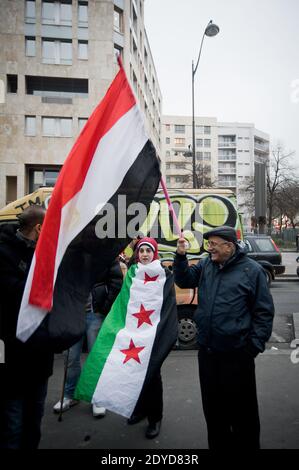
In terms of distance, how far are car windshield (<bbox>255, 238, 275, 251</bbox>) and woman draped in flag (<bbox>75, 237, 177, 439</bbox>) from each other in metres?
10.0

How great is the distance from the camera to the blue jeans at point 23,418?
7.23 ft

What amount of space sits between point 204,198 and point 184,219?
801 mm

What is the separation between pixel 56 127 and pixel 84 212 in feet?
88.2

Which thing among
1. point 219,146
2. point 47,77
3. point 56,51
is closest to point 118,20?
point 56,51

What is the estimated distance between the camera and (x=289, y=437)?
303cm

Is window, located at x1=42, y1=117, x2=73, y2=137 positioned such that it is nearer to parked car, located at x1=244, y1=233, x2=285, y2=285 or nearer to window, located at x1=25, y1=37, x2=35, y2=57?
window, located at x1=25, y1=37, x2=35, y2=57

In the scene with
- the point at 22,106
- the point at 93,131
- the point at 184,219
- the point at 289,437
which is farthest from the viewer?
the point at 22,106

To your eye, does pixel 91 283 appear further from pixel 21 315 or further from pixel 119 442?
pixel 119 442

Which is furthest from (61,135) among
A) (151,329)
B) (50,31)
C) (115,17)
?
(151,329)

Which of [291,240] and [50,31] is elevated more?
[50,31]

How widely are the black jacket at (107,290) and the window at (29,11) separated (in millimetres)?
29805

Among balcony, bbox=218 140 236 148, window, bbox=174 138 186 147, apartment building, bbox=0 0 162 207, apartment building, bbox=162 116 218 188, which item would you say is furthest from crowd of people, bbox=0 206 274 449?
balcony, bbox=218 140 236 148

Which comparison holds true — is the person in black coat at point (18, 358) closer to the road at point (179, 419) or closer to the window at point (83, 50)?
the road at point (179, 419)

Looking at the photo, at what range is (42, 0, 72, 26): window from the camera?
2656cm
